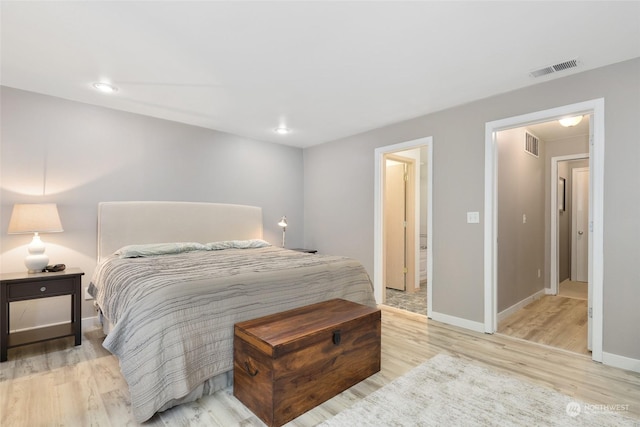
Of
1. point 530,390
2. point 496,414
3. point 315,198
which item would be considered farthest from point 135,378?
point 315,198

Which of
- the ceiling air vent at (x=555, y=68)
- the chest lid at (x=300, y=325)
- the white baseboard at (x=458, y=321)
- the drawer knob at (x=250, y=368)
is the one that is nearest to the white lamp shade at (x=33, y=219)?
the chest lid at (x=300, y=325)

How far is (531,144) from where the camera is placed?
430cm

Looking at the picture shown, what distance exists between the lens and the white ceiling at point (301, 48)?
1828 millimetres

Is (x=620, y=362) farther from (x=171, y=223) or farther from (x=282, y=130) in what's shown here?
(x=171, y=223)

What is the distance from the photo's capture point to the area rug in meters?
1.73

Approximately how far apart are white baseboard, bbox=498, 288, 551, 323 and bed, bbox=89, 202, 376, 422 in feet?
5.77

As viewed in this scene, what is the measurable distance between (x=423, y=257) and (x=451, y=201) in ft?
7.91

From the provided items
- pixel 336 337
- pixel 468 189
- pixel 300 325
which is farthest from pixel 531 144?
pixel 300 325

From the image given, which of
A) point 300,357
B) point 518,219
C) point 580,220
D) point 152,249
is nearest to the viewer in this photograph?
point 300,357

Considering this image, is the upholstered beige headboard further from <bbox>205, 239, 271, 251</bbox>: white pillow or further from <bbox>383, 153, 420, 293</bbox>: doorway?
<bbox>383, 153, 420, 293</bbox>: doorway

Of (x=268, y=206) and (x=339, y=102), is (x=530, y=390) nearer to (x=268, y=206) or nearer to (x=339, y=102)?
(x=339, y=102)

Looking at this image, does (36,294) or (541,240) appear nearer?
(36,294)

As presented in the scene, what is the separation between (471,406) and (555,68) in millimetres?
2628

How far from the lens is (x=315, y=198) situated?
17.0 feet
